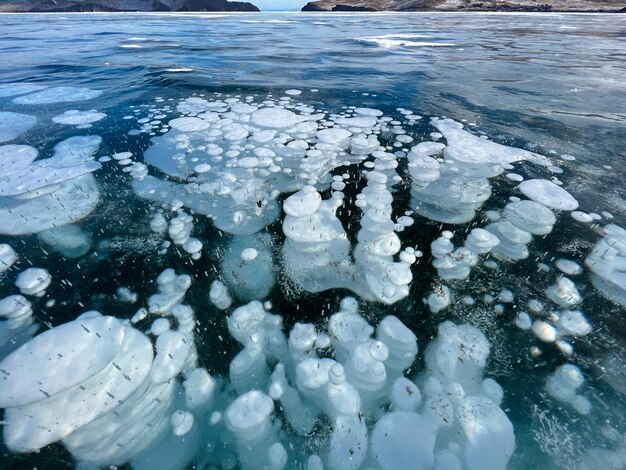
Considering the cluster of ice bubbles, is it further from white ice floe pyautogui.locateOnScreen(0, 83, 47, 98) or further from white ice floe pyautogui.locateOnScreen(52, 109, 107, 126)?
white ice floe pyautogui.locateOnScreen(0, 83, 47, 98)

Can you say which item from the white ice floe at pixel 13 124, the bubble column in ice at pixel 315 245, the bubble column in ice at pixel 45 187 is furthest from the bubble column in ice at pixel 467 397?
the white ice floe at pixel 13 124

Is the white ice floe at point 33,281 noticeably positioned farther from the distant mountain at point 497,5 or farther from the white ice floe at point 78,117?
the distant mountain at point 497,5

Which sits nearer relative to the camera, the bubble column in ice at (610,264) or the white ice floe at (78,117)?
the bubble column in ice at (610,264)

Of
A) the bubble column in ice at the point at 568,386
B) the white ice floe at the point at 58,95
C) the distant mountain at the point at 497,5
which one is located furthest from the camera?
the distant mountain at the point at 497,5

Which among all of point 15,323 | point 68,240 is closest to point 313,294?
point 15,323

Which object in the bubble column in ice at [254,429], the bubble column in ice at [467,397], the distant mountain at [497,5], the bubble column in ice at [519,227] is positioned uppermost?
the distant mountain at [497,5]

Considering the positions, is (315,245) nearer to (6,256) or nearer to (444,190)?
(444,190)

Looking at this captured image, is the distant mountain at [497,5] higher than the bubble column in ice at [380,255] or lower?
higher
